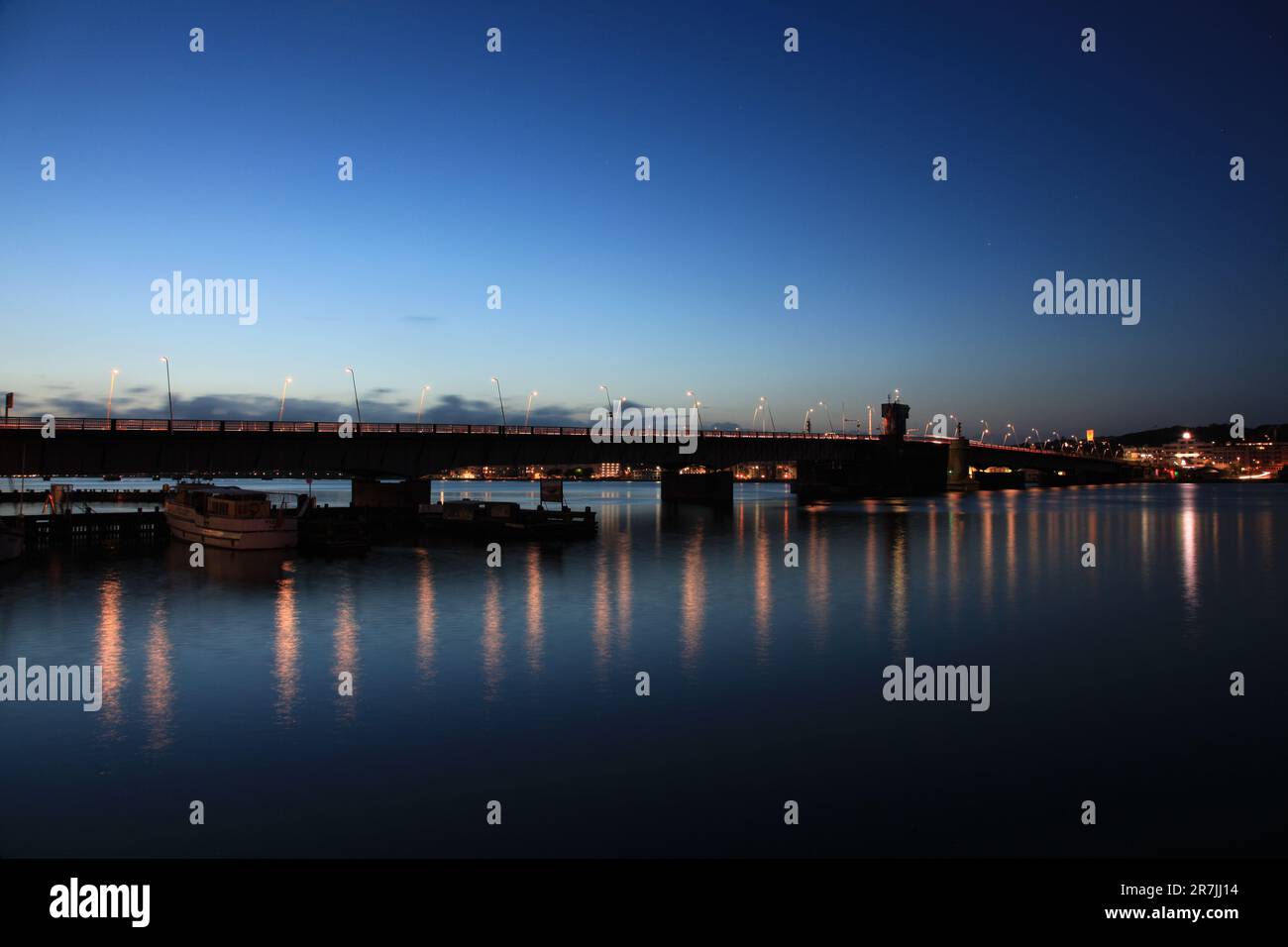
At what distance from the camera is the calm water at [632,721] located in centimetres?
1598

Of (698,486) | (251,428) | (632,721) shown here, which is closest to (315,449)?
(251,428)

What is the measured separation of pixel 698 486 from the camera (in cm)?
17188

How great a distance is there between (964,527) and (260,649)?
8288 centimetres

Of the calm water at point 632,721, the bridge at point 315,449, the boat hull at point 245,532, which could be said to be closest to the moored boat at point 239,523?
the boat hull at point 245,532

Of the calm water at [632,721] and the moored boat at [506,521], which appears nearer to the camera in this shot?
the calm water at [632,721]

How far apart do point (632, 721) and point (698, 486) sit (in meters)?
149

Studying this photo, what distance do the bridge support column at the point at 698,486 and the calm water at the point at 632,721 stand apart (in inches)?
4678

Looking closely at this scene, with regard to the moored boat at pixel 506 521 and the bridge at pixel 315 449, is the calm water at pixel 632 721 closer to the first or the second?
the bridge at pixel 315 449

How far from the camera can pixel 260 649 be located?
31.6 meters

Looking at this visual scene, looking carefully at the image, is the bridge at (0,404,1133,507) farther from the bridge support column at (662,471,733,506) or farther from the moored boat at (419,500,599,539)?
the bridge support column at (662,471,733,506)

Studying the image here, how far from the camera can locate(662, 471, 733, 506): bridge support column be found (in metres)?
170
